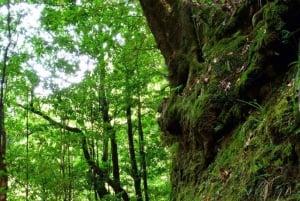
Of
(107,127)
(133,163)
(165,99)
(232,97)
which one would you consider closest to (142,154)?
(133,163)

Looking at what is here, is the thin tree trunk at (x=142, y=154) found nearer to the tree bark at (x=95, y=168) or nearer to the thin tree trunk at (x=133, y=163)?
the thin tree trunk at (x=133, y=163)

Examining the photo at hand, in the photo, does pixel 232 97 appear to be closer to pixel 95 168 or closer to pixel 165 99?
pixel 165 99

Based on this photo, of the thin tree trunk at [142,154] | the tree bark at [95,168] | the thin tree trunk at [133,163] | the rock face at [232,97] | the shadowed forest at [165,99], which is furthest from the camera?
the thin tree trunk at [133,163]

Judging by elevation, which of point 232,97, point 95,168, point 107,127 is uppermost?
point 107,127

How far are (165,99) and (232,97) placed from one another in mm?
1724

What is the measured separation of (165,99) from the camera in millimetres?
5254

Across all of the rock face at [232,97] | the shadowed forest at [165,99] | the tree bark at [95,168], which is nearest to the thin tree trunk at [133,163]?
the shadowed forest at [165,99]

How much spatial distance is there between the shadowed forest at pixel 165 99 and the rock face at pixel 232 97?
1cm

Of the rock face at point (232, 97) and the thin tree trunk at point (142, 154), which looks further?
the thin tree trunk at point (142, 154)

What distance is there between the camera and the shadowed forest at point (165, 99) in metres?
2.93

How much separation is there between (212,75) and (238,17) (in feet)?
2.45

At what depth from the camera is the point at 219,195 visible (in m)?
3.01

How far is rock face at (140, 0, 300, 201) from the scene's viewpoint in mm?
2578

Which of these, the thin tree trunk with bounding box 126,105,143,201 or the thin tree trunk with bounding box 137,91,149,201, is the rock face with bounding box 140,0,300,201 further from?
the thin tree trunk with bounding box 126,105,143,201
